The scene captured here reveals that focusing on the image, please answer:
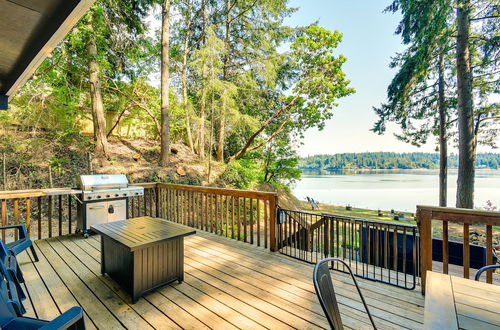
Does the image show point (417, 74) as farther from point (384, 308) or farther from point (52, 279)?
point (52, 279)

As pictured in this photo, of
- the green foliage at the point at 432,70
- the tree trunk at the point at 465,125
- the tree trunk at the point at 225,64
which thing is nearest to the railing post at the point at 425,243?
the green foliage at the point at 432,70

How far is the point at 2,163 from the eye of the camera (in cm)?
597

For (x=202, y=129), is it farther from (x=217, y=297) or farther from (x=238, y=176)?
(x=217, y=297)

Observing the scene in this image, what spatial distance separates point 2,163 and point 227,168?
7.02m

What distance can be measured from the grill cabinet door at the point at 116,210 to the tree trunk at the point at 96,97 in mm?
4296

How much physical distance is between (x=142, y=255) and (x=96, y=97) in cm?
725

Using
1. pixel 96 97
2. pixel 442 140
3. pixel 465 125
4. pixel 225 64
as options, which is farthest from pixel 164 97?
pixel 442 140

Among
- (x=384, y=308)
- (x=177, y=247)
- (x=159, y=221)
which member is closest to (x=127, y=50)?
(x=159, y=221)

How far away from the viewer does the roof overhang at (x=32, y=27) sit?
152 cm

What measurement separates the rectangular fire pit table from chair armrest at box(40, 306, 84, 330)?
963mm

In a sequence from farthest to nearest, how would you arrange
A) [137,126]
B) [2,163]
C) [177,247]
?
1. [137,126]
2. [2,163]
3. [177,247]

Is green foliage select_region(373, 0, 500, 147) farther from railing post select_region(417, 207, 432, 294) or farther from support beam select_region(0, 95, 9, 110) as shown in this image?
support beam select_region(0, 95, 9, 110)

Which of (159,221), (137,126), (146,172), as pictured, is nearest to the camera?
(159,221)

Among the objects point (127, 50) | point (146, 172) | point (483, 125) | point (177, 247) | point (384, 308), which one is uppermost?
point (127, 50)
